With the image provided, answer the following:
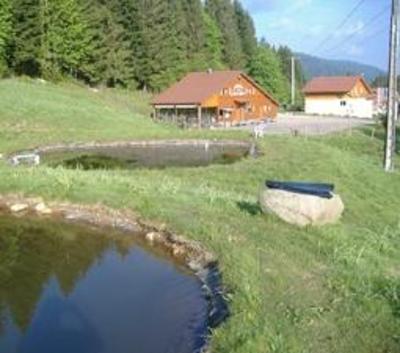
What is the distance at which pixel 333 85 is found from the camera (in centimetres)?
→ 10056

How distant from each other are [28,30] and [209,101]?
743 inches

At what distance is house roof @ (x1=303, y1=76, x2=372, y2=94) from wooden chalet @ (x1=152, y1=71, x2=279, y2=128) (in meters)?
24.4

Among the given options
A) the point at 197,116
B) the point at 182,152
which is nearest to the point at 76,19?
the point at 197,116

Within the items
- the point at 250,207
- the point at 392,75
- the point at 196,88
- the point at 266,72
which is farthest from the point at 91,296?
the point at 266,72

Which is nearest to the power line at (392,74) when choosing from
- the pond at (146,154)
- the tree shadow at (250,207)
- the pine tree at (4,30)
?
the pond at (146,154)

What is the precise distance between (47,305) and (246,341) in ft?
14.3

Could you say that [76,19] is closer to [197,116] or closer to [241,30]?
[197,116]

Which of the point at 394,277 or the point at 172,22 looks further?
the point at 172,22

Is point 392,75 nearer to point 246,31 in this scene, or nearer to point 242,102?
point 242,102

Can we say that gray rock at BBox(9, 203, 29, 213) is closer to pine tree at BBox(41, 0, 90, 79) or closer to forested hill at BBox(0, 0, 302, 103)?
forested hill at BBox(0, 0, 302, 103)

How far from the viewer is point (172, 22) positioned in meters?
92.0

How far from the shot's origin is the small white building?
99.1m

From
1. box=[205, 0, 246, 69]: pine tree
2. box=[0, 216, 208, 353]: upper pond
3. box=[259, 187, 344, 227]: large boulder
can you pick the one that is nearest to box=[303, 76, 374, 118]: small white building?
box=[205, 0, 246, 69]: pine tree

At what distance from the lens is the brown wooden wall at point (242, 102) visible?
71.9m
